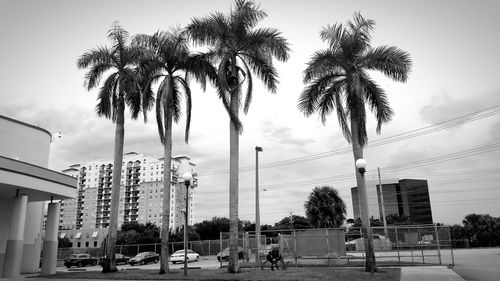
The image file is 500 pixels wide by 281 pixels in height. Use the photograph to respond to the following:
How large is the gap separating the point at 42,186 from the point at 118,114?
6.27 m

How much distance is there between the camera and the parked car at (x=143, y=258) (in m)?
39.6

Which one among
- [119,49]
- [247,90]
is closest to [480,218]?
[247,90]

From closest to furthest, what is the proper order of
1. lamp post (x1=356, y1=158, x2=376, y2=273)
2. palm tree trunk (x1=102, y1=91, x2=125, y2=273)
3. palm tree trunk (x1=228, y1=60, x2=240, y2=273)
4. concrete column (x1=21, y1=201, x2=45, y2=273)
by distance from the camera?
lamp post (x1=356, y1=158, x2=376, y2=273), palm tree trunk (x1=228, y1=60, x2=240, y2=273), palm tree trunk (x1=102, y1=91, x2=125, y2=273), concrete column (x1=21, y1=201, x2=45, y2=273)

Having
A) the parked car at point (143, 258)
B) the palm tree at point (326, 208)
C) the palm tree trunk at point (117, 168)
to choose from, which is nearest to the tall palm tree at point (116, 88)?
the palm tree trunk at point (117, 168)

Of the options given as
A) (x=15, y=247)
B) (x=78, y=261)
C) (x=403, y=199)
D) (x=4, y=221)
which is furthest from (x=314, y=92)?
(x=403, y=199)

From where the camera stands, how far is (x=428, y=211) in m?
117

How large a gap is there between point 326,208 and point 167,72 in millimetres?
27234

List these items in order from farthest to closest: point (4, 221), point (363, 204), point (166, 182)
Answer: point (4, 221)
point (166, 182)
point (363, 204)

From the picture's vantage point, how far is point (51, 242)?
87.4ft

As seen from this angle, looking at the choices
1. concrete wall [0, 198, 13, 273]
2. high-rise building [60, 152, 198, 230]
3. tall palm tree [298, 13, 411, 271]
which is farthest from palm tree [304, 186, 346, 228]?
high-rise building [60, 152, 198, 230]

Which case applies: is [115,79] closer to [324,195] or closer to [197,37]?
[197,37]

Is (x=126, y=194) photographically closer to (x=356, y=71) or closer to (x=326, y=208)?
(x=326, y=208)

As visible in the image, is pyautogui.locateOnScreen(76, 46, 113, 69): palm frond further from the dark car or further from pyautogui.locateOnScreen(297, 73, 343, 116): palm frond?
the dark car

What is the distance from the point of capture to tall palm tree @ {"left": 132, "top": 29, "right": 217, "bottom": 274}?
23.1 m
